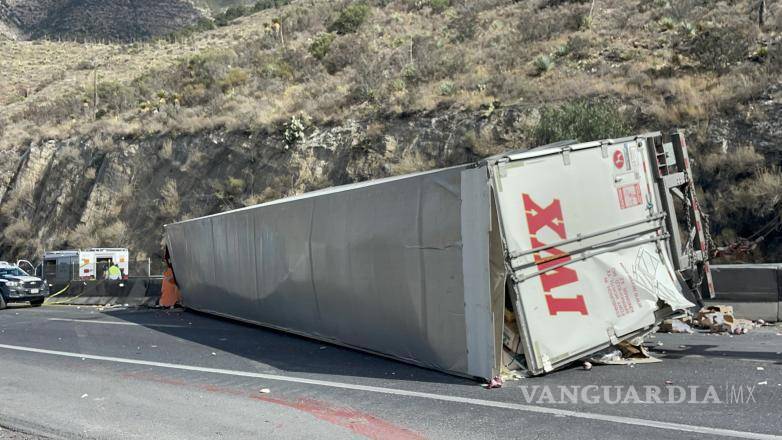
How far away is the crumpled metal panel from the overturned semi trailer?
Result: 0.02 metres

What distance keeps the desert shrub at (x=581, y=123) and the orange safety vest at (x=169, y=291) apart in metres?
12.2

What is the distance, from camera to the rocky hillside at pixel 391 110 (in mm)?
20844

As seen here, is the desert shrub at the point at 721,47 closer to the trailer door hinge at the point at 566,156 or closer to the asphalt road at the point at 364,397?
the asphalt road at the point at 364,397

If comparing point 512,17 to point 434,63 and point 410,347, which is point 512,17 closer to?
point 434,63

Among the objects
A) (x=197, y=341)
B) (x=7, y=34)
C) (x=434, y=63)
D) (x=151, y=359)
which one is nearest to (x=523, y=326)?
(x=151, y=359)

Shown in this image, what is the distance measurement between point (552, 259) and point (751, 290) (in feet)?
19.8

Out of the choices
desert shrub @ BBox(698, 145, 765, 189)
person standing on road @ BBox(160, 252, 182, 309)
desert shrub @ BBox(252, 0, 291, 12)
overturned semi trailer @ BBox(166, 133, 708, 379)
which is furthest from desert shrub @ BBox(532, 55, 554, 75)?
desert shrub @ BBox(252, 0, 291, 12)

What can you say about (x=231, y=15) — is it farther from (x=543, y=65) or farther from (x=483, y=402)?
(x=483, y=402)

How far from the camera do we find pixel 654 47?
90.1 feet

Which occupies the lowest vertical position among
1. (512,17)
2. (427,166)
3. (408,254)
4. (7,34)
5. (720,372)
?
(720,372)

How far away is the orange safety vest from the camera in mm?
19812

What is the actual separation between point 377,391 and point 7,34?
9461cm

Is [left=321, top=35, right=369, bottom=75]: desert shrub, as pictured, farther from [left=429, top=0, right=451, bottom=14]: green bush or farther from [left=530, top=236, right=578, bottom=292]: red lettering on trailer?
[left=530, top=236, right=578, bottom=292]: red lettering on trailer

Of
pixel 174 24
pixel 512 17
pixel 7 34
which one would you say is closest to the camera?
pixel 512 17
